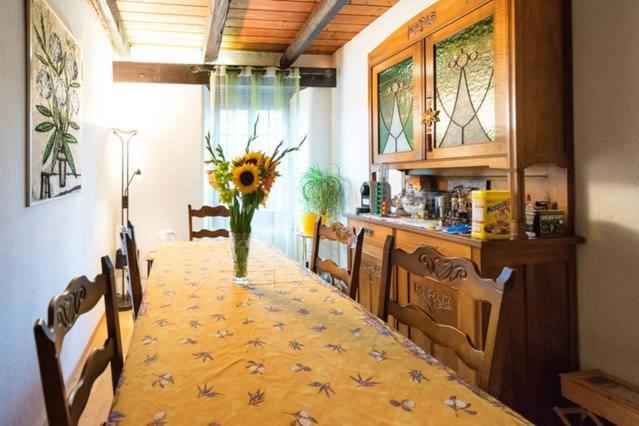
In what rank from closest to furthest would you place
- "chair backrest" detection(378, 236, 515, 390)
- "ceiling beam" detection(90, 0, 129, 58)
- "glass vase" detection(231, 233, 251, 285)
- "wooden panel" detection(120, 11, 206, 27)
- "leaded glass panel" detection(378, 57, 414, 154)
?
"chair backrest" detection(378, 236, 515, 390) → "glass vase" detection(231, 233, 251, 285) → "leaded glass panel" detection(378, 57, 414, 154) → "ceiling beam" detection(90, 0, 129, 58) → "wooden panel" detection(120, 11, 206, 27)

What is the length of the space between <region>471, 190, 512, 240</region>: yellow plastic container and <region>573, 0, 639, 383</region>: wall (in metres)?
0.33

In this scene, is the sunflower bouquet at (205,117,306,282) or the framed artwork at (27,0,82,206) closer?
the sunflower bouquet at (205,117,306,282)

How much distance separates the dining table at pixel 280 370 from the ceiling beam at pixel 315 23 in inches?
85.4

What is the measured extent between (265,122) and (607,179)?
3.27 metres

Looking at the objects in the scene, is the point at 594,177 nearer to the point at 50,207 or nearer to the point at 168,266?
the point at 168,266

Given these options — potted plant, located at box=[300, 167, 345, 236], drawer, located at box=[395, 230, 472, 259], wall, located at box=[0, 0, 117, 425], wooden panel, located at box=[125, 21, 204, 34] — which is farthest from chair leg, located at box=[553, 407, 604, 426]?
wooden panel, located at box=[125, 21, 204, 34]

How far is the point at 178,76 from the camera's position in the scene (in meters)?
4.32

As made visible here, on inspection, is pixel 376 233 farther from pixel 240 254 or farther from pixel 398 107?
pixel 240 254

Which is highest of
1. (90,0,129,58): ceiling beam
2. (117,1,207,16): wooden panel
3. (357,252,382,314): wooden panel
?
(117,1,207,16): wooden panel

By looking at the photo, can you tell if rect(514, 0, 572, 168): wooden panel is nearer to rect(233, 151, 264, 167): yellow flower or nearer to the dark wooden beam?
rect(233, 151, 264, 167): yellow flower

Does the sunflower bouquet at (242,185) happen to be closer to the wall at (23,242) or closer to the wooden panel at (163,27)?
the wall at (23,242)

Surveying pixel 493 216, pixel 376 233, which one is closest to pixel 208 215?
pixel 376 233

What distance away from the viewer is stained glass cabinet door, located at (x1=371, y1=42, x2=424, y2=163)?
2.61 m

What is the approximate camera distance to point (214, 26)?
3.35 m
